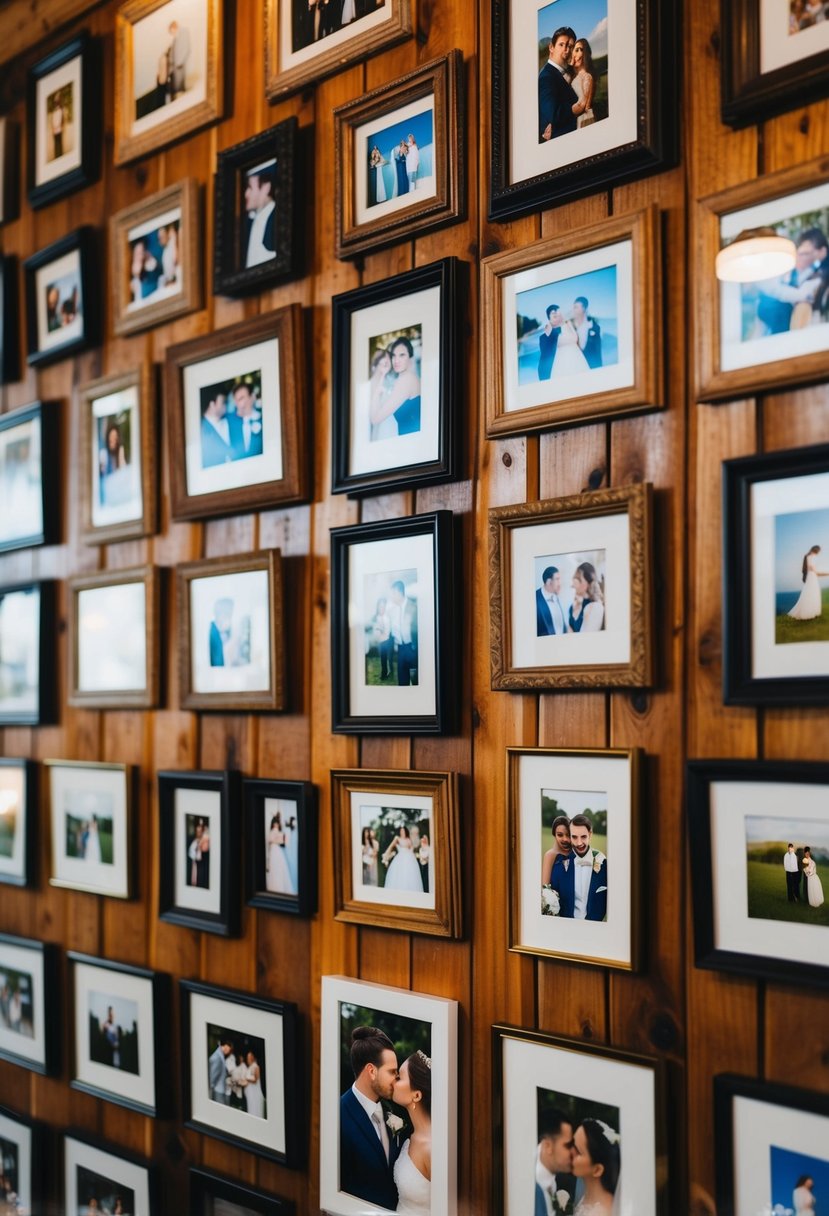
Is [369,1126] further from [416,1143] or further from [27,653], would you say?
[27,653]

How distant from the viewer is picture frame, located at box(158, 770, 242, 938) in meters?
1.79

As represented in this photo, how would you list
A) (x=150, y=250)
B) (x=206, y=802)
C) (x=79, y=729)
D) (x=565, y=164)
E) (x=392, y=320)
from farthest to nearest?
(x=79, y=729) < (x=150, y=250) < (x=206, y=802) < (x=392, y=320) < (x=565, y=164)

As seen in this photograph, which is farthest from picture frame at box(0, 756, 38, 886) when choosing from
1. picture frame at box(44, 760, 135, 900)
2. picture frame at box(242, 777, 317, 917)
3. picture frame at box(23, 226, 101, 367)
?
picture frame at box(23, 226, 101, 367)

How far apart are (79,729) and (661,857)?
1.29 metres

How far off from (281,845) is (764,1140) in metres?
0.82

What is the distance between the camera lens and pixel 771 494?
1196 mm

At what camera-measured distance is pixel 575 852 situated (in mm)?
1350

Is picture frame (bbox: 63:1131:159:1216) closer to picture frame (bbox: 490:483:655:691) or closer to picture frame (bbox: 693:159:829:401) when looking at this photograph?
picture frame (bbox: 490:483:655:691)

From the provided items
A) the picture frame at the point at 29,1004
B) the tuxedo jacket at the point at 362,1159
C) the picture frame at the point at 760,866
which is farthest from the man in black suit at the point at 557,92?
the picture frame at the point at 29,1004

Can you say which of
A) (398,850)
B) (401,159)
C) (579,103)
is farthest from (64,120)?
(398,850)

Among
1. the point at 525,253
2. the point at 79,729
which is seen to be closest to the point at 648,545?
the point at 525,253

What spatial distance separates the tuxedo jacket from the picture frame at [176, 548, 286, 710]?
1.95 feet

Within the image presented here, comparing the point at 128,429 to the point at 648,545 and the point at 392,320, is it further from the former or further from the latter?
the point at 648,545

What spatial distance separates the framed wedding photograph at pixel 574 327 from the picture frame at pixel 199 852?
0.79 m
